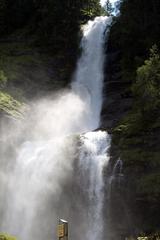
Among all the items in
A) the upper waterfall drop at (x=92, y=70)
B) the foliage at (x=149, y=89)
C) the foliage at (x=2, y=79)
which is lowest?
the foliage at (x=149, y=89)

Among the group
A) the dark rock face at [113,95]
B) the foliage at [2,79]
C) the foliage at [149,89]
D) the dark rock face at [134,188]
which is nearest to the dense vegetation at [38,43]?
the foliage at [2,79]

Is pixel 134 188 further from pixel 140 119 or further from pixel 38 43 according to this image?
pixel 38 43

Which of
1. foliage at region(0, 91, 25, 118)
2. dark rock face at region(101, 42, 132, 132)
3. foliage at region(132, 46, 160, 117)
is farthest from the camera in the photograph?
dark rock face at region(101, 42, 132, 132)

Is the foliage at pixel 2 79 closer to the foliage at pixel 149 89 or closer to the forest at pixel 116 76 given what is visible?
the forest at pixel 116 76

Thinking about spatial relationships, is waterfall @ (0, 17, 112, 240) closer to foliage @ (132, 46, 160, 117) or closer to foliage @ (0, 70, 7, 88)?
foliage @ (132, 46, 160, 117)

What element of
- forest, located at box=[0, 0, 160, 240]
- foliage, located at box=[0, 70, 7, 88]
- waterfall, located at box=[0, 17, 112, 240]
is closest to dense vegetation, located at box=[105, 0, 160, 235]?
forest, located at box=[0, 0, 160, 240]

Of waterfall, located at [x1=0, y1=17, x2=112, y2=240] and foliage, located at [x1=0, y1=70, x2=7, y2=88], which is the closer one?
waterfall, located at [x1=0, y1=17, x2=112, y2=240]

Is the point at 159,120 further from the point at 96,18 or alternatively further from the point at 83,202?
the point at 96,18

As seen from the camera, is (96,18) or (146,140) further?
(96,18)

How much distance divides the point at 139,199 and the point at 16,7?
33.7 meters

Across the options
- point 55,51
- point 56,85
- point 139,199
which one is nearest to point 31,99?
point 56,85

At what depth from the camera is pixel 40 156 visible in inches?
1233

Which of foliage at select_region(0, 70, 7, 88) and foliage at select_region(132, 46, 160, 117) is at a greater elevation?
foliage at select_region(0, 70, 7, 88)

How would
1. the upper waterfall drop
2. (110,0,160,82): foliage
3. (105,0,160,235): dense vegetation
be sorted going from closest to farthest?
(105,0,160,235): dense vegetation, (110,0,160,82): foliage, the upper waterfall drop
